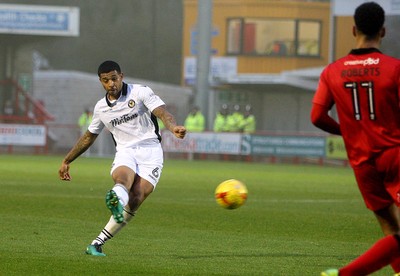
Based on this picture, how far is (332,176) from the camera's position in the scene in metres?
30.7

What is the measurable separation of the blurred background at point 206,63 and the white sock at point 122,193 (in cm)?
2432

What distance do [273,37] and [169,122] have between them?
51.3 metres

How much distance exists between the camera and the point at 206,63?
42.1 meters

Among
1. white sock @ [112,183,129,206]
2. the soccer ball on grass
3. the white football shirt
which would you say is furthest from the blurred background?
white sock @ [112,183,129,206]

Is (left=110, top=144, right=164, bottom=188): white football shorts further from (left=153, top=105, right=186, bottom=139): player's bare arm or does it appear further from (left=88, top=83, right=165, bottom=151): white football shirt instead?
(left=153, top=105, right=186, bottom=139): player's bare arm

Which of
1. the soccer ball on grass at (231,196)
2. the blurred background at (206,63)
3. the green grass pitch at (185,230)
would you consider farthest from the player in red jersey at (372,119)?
the blurred background at (206,63)

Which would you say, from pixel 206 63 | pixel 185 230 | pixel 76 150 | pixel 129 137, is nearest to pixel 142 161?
pixel 129 137

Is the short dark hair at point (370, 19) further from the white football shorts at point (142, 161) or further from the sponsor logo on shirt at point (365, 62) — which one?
the white football shorts at point (142, 161)

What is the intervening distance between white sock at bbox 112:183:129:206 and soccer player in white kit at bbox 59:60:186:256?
117 mm

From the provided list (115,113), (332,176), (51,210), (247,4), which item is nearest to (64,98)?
(247,4)

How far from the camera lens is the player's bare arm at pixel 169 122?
33.9 ft

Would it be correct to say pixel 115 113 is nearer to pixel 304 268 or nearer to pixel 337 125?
pixel 304 268

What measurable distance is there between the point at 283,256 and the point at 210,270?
1.56 meters

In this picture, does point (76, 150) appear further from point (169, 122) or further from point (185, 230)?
point (185, 230)
